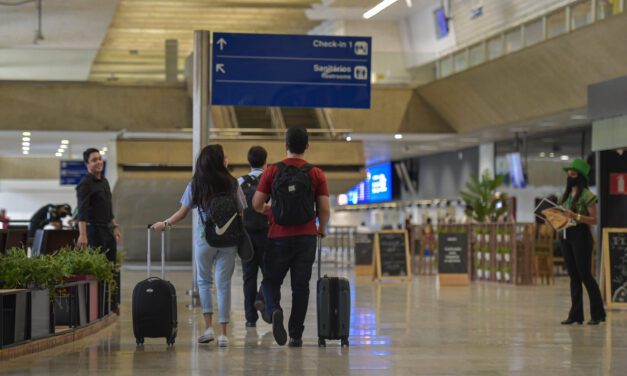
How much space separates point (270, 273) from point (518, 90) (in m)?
16.8

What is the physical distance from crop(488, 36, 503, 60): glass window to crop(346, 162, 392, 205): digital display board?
1668 cm

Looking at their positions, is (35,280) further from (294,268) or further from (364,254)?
(364,254)

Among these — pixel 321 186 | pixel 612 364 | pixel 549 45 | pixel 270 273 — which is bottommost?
pixel 612 364

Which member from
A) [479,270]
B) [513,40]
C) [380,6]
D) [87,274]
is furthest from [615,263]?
[513,40]

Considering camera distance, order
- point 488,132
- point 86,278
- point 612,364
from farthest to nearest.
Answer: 1. point 488,132
2. point 86,278
3. point 612,364

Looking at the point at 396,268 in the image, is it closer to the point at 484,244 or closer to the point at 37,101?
the point at 484,244

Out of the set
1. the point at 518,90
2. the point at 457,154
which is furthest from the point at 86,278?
the point at 457,154

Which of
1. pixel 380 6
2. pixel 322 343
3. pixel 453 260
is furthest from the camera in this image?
pixel 453 260

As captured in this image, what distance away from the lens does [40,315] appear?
7410mm

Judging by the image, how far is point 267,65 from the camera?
13.1 meters

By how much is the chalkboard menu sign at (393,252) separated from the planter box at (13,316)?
42.1 ft

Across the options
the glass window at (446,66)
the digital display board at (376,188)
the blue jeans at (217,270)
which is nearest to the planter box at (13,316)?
the blue jeans at (217,270)

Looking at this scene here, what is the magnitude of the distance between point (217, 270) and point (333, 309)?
854 mm

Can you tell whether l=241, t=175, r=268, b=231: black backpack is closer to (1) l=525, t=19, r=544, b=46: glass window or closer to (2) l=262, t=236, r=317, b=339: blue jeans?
(2) l=262, t=236, r=317, b=339: blue jeans
